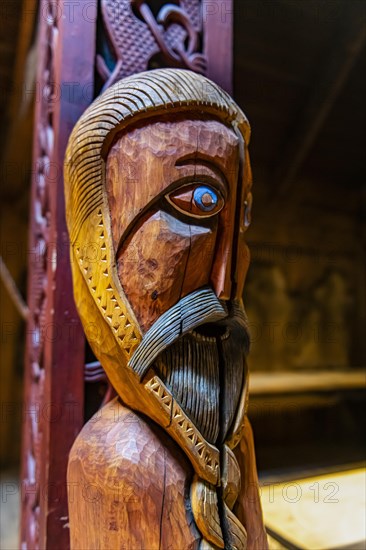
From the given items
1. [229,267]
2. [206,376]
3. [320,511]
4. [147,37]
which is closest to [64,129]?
[147,37]

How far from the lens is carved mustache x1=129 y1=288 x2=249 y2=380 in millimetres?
570

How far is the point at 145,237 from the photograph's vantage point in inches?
23.5

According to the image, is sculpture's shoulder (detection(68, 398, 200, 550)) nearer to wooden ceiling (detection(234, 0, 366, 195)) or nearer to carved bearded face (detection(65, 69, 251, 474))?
carved bearded face (detection(65, 69, 251, 474))

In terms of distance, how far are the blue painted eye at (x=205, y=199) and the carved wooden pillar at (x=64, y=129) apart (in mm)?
376

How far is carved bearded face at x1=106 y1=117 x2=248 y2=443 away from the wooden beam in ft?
6.23

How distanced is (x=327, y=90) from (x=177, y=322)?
7.17 ft

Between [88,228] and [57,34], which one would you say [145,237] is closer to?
[88,228]

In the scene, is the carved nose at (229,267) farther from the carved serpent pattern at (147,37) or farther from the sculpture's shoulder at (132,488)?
the carved serpent pattern at (147,37)

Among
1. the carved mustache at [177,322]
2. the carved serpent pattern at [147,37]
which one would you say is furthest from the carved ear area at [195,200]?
the carved serpent pattern at [147,37]

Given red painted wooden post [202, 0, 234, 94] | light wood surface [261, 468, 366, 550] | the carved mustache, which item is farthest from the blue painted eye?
light wood surface [261, 468, 366, 550]

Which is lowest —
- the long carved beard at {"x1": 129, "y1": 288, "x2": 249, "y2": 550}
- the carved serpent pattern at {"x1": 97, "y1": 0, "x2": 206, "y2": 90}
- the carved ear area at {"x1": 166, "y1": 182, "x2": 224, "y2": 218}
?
the long carved beard at {"x1": 129, "y1": 288, "x2": 249, "y2": 550}

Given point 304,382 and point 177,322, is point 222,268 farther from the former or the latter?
point 304,382

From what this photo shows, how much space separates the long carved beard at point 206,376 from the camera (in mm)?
580

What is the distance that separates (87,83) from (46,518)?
2.87 feet
